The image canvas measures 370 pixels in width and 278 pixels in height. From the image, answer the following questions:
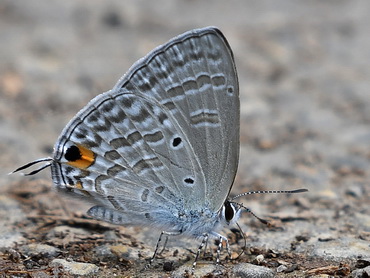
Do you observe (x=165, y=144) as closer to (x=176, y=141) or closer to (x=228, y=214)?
(x=176, y=141)

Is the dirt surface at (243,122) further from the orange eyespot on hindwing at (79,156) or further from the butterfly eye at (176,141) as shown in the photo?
the butterfly eye at (176,141)

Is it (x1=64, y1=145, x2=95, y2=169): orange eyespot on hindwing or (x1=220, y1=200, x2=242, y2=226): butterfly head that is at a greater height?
(x1=64, y1=145, x2=95, y2=169): orange eyespot on hindwing

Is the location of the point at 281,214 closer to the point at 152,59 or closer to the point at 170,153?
the point at 170,153

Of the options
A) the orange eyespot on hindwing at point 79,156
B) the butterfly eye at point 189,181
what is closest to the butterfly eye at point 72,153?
the orange eyespot on hindwing at point 79,156

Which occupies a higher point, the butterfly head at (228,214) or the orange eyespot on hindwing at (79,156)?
the orange eyespot on hindwing at (79,156)

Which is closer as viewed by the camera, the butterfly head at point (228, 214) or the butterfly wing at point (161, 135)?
the butterfly wing at point (161, 135)

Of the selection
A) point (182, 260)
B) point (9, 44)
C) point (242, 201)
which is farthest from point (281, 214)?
point (9, 44)

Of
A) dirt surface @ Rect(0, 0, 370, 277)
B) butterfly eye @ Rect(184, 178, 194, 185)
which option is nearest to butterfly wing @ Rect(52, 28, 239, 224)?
butterfly eye @ Rect(184, 178, 194, 185)

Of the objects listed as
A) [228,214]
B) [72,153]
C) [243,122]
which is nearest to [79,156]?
[72,153]

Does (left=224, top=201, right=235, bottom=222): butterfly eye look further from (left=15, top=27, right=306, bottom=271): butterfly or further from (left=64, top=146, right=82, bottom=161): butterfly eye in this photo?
(left=64, top=146, right=82, bottom=161): butterfly eye
